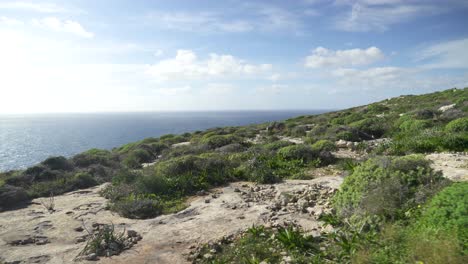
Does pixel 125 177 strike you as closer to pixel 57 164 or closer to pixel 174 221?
pixel 174 221

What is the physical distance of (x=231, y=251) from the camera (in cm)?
663

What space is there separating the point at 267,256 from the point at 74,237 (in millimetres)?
5455

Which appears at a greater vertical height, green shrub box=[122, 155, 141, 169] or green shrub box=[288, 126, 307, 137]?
green shrub box=[288, 126, 307, 137]

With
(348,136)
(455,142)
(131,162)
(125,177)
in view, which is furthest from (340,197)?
(131,162)

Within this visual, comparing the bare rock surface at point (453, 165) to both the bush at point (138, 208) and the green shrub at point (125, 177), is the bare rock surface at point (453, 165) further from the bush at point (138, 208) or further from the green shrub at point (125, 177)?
the green shrub at point (125, 177)

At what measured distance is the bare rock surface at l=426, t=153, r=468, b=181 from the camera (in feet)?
28.9

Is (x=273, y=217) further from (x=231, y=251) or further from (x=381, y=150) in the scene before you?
(x=381, y=150)

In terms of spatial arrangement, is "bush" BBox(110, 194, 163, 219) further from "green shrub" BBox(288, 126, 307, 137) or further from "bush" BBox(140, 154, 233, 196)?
"green shrub" BBox(288, 126, 307, 137)

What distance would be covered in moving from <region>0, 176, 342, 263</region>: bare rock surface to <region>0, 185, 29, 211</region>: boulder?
0.79 m

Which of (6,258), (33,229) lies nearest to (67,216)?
(33,229)

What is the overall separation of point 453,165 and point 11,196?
16256 millimetres

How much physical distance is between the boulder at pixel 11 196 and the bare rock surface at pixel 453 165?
15152 millimetres

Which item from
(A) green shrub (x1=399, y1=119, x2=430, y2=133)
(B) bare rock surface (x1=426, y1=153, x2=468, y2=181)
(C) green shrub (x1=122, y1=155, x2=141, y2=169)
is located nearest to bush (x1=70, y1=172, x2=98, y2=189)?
(C) green shrub (x1=122, y1=155, x2=141, y2=169)

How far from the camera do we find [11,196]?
11953 mm
